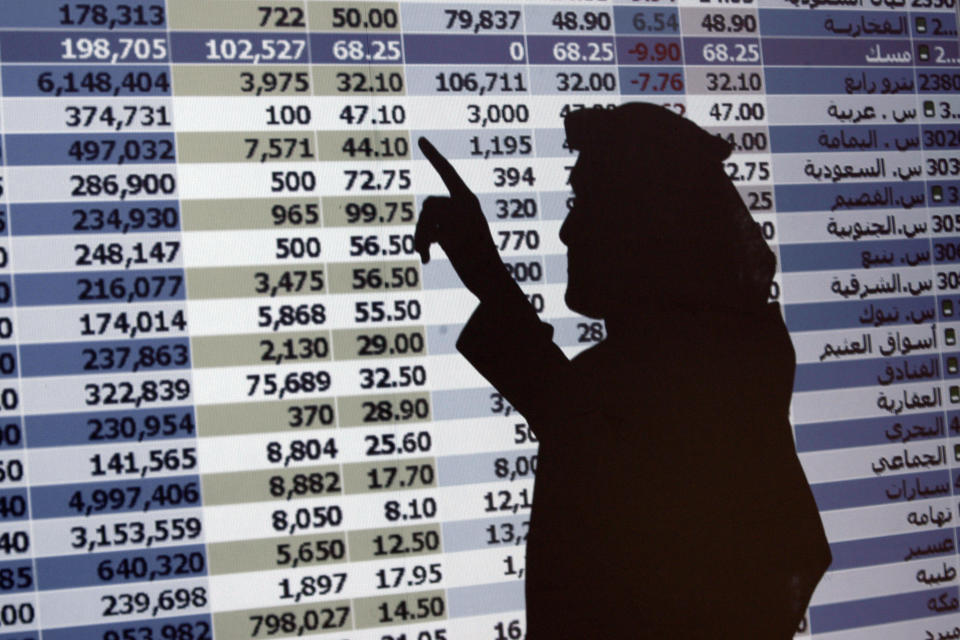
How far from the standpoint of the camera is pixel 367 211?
5.68ft

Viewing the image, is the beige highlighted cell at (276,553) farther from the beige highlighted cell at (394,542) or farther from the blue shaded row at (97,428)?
the blue shaded row at (97,428)

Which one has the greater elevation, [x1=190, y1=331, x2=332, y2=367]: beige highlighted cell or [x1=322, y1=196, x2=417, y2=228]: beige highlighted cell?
[x1=322, y1=196, x2=417, y2=228]: beige highlighted cell

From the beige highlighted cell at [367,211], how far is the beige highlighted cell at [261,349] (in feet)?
0.63

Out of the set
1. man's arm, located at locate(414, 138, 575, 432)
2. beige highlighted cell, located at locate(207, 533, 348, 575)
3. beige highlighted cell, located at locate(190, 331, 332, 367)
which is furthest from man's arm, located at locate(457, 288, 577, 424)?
beige highlighted cell, located at locate(207, 533, 348, 575)

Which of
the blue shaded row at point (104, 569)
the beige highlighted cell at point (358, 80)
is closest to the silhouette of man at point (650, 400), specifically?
the beige highlighted cell at point (358, 80)

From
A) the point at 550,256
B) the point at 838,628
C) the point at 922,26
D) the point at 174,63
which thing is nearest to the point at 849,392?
the point at 838,628

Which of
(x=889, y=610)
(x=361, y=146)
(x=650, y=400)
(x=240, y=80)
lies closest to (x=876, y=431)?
(x=889, y=610)

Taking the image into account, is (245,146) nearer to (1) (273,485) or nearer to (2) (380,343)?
(2) (380,343)

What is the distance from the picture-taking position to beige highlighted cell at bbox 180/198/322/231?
166cm

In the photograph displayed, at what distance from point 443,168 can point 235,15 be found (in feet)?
1.40

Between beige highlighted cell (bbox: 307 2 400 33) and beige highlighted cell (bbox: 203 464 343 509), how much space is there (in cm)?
74

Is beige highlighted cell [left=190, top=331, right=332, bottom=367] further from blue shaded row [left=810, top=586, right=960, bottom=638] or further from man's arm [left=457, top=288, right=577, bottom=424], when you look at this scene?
blue shaded row [left=810, top=586, right=960, bottom=638]

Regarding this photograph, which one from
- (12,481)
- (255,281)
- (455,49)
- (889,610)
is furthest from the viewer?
(889,610)

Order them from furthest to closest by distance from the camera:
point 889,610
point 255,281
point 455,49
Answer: point 889,610 < point 455,49 < point 255,281
